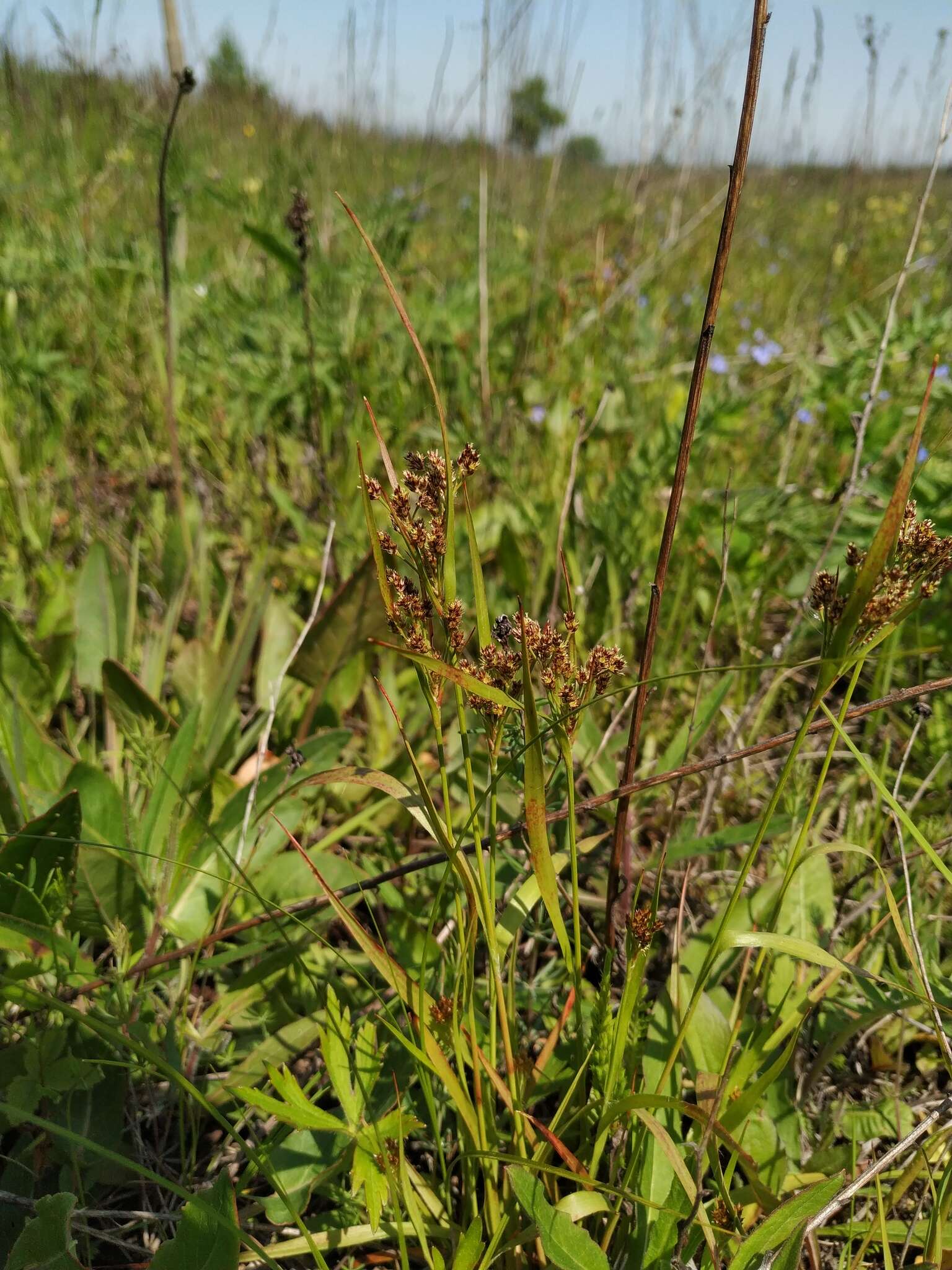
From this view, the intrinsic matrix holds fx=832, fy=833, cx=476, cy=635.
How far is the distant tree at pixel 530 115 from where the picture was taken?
256cm

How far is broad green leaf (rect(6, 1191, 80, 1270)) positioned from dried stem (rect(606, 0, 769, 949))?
0.50 metres

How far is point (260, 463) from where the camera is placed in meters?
2.00

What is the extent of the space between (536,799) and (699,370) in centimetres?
31

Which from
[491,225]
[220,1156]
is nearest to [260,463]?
[220,1156]

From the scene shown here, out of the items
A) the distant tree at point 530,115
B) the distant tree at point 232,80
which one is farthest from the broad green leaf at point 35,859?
the distant tree at point 232,80

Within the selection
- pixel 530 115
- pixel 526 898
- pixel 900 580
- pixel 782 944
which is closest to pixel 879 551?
pixel 900 580

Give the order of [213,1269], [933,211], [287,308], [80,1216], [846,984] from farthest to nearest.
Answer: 1. [933,211]
2. [287,308]
3. [846,984]
4. [80,1216]
5. [213,1269]

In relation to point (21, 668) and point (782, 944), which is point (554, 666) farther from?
point (21, 668)

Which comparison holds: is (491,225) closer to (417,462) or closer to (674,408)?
(674,408)

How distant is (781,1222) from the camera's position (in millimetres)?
637

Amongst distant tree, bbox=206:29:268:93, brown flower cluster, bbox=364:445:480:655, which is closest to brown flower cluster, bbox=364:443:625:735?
brown flower cluster, bbox=364:445:480:655

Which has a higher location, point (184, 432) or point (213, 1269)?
point (184, 432)

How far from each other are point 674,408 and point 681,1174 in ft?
5.27

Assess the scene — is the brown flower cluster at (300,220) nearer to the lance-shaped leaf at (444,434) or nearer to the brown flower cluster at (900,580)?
the lance-shaped leaf at (444,434)
